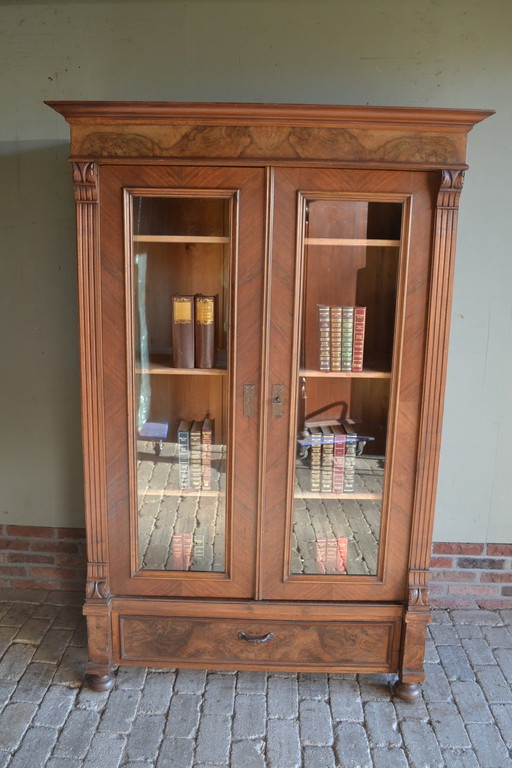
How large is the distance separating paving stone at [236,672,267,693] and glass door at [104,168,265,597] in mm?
362

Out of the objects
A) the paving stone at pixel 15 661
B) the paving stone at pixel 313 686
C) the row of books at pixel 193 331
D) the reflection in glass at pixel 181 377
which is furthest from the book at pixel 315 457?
the paving stone at pixel 15 661

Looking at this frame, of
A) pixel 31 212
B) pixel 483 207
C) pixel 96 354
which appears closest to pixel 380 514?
pixel 96 354

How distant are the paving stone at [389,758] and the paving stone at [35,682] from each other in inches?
46.6

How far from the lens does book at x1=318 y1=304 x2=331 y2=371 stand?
83.7 inches

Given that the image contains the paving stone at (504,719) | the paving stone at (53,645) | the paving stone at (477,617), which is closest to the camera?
the paving stone at (504,719)

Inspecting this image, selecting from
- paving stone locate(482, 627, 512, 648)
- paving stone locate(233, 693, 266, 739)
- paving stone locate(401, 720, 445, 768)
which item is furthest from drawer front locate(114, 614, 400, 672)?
paving stone locate(482, 627, 512, 648)

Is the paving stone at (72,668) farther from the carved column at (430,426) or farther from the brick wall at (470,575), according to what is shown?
the brick wall at (470,575)

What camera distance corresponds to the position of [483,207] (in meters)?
2.49

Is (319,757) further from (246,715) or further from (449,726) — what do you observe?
(449,726)

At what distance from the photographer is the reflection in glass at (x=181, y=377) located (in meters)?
2.04

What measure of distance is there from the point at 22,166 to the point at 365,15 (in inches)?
57.9

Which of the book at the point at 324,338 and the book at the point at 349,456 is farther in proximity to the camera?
the book at the point at 349,456

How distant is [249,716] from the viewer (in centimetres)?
213

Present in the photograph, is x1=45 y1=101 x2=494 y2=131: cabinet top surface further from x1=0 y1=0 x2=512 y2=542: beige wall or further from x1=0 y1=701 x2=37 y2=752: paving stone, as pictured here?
x1=0 y1=701 x2=37 y2=752: paving stone
